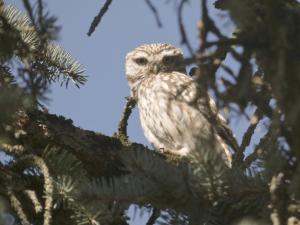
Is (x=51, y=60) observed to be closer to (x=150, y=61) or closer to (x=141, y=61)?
(x=150, y=61)

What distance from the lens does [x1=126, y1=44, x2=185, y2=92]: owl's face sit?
637cm

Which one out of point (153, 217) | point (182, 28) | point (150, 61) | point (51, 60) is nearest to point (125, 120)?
point (51, 60)

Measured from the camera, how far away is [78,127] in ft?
10.7

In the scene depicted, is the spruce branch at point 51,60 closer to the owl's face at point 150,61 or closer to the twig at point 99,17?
the twig at point 99,17

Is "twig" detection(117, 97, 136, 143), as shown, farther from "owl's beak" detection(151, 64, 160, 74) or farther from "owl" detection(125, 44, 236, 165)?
"owl's beak" detection(151, 64, 160, 74)

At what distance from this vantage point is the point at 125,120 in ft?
12.2

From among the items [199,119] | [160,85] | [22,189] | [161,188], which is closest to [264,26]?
[161,188]

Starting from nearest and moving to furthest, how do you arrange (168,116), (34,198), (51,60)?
(34,198), (51,60), (168,116)

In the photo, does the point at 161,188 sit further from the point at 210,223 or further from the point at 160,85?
the point at 160,85

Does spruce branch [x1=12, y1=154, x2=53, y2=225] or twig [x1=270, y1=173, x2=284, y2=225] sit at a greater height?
spruce branch [x1=12, y1=154, x2=53, y2=225]

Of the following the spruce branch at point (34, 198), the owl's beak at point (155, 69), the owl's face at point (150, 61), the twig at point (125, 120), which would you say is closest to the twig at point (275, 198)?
the spruce branch at point (34, 198)

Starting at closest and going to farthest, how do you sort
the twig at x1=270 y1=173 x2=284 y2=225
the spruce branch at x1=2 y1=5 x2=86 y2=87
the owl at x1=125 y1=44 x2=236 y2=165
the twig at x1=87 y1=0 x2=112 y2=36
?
the twig at x1=270 y1=173 x2=284 y2=225 < the twig at x1=87 y1=0 x2=112 y2=36 < the spruce branch at x1=2 y1=5 x2=86 y2=87 < the owl at x1=125 y1=44 x2=236 y2=165

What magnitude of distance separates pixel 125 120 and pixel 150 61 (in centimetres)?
287

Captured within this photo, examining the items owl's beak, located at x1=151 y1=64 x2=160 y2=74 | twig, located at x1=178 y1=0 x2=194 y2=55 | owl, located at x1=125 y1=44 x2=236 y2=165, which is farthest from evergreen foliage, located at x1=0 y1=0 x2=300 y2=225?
owl's beak, located at x1=151 y1=64 x2=160 y2=74
